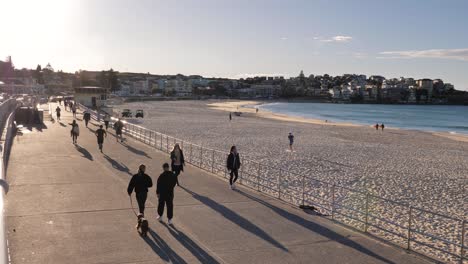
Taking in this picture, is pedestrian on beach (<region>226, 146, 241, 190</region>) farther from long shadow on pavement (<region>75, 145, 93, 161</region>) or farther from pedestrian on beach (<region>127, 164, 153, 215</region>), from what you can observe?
long shadow on pavement (<region>75, 145, 93, 161</region>)

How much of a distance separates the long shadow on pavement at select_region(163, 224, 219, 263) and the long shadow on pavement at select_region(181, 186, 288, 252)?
124 cm

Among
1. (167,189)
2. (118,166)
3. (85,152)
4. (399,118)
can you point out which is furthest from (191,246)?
(399,118)

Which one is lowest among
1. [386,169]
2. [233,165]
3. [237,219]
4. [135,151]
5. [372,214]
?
[386,169]

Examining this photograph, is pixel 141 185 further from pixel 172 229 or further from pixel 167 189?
pixel 172 229

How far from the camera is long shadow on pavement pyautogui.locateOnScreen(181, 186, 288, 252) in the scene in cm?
859

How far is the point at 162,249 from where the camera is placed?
7891mm

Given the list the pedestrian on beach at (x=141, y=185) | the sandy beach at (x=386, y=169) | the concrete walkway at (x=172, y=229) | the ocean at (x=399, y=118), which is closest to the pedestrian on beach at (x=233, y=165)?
the concrete walkway at (x=172, y=229)

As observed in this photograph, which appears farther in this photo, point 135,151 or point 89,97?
point 89,97

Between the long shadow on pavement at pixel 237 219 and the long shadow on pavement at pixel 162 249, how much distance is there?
5.64ft

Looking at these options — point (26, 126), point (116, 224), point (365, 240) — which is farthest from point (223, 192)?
point (26, 126)

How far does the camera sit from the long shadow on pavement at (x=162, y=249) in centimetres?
742

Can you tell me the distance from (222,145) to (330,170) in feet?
35.2

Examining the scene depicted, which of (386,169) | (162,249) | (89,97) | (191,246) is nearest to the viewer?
(162,249)

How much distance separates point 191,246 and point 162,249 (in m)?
0.50
